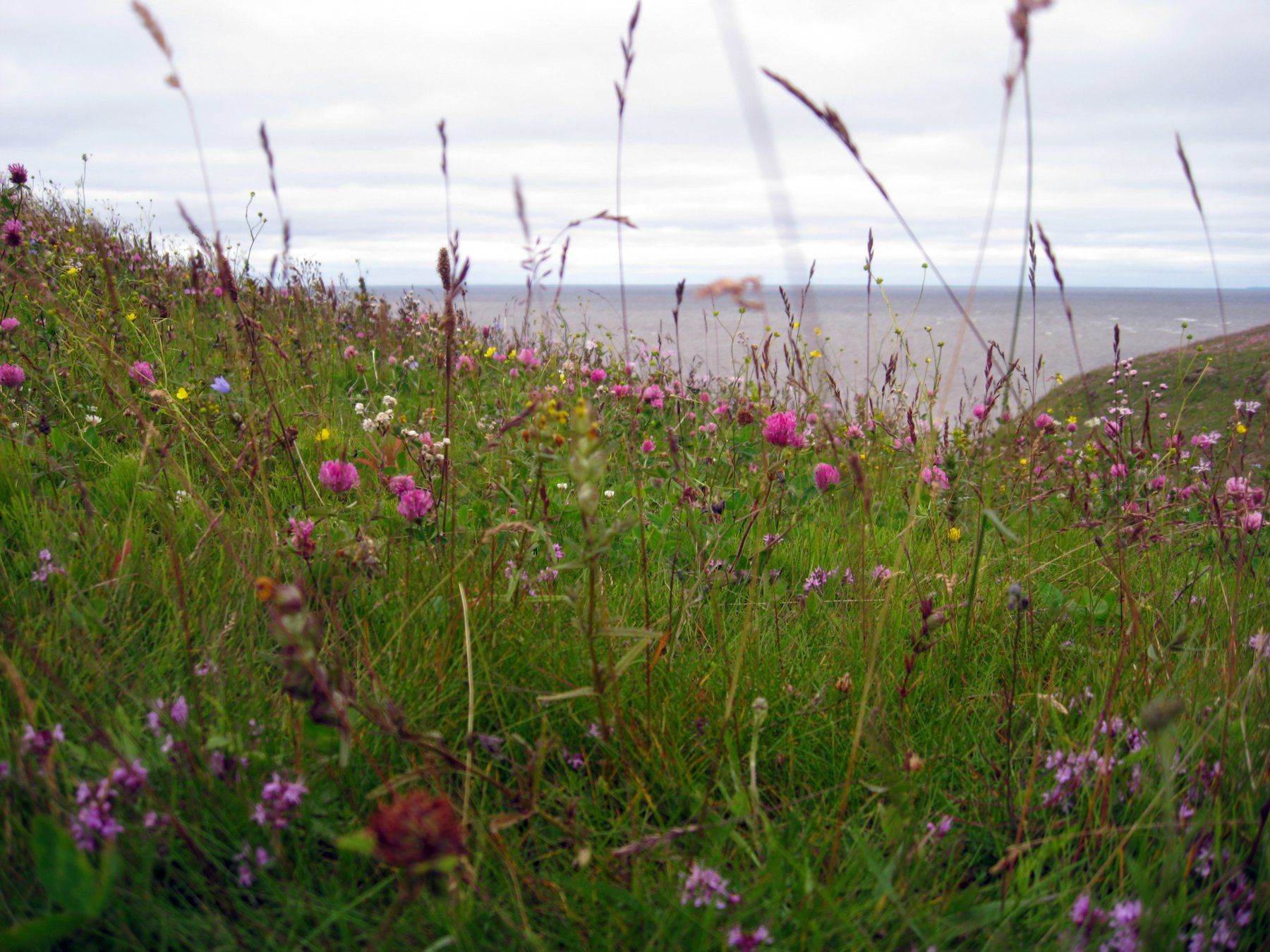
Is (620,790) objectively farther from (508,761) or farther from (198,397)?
(198,397)

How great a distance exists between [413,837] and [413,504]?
1094mm

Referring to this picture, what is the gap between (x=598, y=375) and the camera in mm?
3400

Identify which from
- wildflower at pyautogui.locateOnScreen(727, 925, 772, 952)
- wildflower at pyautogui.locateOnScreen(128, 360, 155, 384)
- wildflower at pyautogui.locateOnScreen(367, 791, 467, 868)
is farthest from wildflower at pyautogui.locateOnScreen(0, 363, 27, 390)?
wildflower at pyautogui.locateOnScreen(727, 925, 772, 952)

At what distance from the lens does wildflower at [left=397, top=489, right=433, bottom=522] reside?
1.67 m

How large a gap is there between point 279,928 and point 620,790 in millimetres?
517

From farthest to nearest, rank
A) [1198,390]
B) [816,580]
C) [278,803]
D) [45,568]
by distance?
[1198,390]
[816,580]
[45,568]
[278,803]

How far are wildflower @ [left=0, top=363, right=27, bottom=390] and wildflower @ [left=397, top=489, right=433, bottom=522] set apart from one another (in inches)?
61.6

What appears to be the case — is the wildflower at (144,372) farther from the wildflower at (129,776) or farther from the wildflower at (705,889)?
the wildflower at (705,889)

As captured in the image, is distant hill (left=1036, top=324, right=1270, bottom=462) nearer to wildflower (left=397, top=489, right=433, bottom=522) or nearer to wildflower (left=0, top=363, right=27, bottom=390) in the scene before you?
wildflower (left=397, top=489, right=433, bottom=522)

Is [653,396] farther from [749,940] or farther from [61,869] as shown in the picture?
[61,869]

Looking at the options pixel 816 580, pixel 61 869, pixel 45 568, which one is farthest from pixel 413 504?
pixel 816 580

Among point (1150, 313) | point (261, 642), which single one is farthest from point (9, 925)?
point (1150, 313)

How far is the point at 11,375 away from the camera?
7.61ft

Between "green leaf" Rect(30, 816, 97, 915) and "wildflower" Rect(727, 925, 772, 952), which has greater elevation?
"green leaf" Rect(30, 816, 97, 915)
